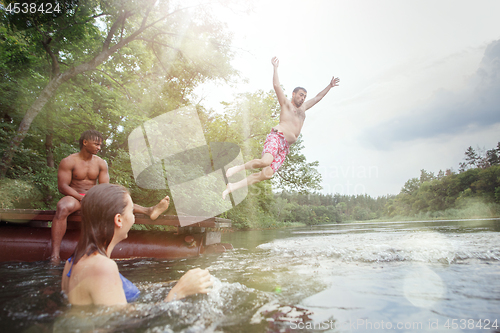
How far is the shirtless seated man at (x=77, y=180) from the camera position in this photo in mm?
3680

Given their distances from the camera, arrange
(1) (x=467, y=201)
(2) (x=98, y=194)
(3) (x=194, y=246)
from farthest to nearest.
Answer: (1) (x=467, y=201) < (3) (x=194, y=246) < (2) (x=98, y=194)

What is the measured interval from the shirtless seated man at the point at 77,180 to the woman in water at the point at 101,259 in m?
1.77

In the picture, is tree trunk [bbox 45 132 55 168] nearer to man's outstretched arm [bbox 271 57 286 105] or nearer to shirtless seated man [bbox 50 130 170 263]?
shirtless seated man [bbox 50 130 170 263]

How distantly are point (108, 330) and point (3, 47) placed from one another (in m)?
11.3

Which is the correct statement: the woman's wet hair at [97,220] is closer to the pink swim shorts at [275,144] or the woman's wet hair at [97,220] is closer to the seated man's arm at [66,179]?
the seated man's arm at [66,179]

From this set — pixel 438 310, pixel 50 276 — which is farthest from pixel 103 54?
pixel 438 310

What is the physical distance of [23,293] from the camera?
2191 mm

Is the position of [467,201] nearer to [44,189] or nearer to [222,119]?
[222,119]

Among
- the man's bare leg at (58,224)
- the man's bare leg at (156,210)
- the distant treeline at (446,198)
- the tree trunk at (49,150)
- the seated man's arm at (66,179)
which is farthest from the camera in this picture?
the distant treeline at (446,198)

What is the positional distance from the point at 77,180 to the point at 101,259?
128 inches

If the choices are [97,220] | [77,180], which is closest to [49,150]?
[77,180]

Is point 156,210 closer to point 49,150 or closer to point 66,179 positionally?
point 66,179

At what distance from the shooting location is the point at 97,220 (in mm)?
1639

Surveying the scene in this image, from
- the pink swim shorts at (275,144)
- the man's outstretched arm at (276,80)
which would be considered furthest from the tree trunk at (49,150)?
the man's outstretched arm at (276,80)
